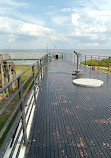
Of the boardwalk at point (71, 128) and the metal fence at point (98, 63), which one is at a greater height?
the metal fence at point (98, 63)

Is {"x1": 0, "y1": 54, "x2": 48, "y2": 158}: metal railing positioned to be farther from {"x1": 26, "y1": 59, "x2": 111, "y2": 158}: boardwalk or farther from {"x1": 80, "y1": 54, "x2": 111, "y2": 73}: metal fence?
{"x1": 80, "y1": 54, "x2": 111, "y2": 73}: metal fence

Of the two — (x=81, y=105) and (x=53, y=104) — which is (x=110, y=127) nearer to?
(x=81, y=105)

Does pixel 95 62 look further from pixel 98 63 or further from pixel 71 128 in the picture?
pixel 71 128

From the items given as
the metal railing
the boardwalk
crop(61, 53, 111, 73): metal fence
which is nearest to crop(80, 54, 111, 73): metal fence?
crop(61, 53, 111, 73): metal fence

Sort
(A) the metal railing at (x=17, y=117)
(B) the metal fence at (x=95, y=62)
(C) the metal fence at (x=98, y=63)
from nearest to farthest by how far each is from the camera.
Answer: (A) the metal railing at (x=17, y=117)
(C) the metal fence at (x=98, y=63)
(B) the metal fence at (x=95, y=62)

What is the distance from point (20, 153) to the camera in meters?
2.16

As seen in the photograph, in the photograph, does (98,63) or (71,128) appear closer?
(71,128)

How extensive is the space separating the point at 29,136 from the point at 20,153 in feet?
1.46

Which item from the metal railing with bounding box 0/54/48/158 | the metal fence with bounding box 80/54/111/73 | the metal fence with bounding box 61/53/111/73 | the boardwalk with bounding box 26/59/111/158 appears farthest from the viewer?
the metal fence with bounding box 61/53/111/73

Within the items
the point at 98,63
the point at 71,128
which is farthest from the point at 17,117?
the point at 98,63

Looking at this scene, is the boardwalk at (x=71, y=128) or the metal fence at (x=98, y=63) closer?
the boardwalk at (x=71, y=128)

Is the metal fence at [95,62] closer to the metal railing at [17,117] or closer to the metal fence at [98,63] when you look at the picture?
the metal fence at [98,63]

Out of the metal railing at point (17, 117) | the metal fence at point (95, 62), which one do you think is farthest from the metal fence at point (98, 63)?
the metal railing at point (17, 117)

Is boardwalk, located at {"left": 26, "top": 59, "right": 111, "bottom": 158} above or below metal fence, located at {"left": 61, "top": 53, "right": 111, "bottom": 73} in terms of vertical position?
below
